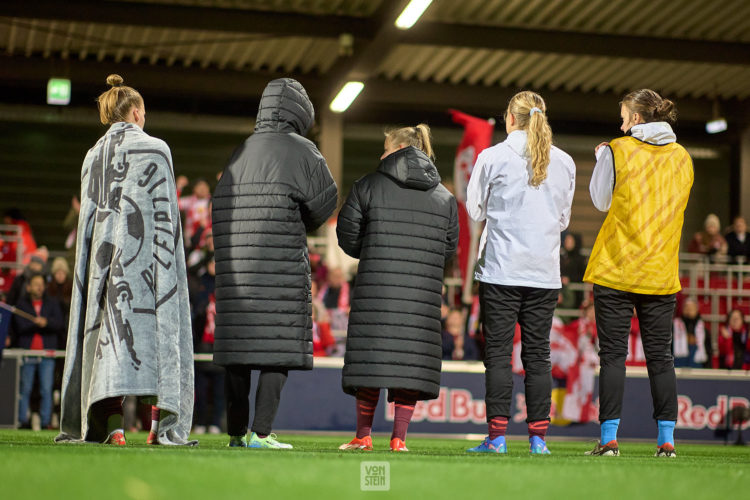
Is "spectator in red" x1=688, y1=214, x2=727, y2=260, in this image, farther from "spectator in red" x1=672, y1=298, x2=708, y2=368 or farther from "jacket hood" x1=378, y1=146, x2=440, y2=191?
"jacket hood" x1=378, y1=146, x2=440, y2=191

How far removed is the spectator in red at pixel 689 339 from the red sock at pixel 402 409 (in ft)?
29.5

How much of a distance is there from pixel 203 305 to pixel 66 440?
21.0 ft

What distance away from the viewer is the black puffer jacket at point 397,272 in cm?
501

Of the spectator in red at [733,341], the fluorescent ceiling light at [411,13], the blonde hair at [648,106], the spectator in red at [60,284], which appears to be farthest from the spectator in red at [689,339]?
the blonde hair at [648,106]

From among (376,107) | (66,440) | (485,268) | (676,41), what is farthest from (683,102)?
(66,440)

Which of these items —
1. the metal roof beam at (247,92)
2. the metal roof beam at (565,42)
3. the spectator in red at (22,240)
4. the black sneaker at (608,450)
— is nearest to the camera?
the black sneaker at (608,450)

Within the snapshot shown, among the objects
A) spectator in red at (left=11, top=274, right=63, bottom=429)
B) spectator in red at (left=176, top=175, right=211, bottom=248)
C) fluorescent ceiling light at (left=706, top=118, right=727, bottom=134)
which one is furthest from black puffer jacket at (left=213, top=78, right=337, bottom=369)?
fluorescent ceiling light at (left=706, top=118, right=727, bottom=134)

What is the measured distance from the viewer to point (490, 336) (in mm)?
5117

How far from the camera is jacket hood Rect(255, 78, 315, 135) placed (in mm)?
5059

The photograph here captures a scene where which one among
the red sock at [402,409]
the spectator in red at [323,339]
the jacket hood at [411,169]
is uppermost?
the jacket hood at [411,169]

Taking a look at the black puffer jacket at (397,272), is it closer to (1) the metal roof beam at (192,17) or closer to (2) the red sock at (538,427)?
(2) the red sock at (538,427)

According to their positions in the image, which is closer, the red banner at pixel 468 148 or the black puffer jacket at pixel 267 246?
the black puffer jacket at pixel 267 246

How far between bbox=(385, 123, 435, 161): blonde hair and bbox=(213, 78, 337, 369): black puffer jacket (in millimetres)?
529

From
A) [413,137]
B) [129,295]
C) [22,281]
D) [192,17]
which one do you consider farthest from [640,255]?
[192,17]
